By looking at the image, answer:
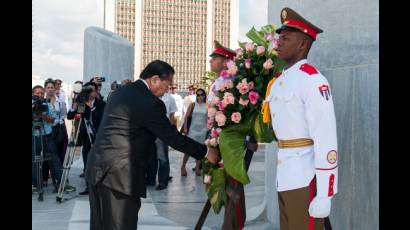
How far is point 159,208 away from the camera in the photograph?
7.02 m

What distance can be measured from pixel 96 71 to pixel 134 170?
12.5 metres

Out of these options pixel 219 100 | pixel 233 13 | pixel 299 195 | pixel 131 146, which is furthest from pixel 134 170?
pixel 233 13

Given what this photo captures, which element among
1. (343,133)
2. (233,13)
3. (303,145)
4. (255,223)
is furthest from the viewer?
(233,13)

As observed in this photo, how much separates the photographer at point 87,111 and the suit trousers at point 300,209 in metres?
4.97

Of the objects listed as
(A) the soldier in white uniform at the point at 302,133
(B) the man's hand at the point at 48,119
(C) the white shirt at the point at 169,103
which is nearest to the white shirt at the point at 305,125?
(A) the soldier in white uniform at the point at 302,133

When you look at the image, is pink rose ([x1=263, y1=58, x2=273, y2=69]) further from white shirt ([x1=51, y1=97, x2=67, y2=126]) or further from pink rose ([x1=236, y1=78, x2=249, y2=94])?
white shirt ([x1=51, y1=97, x2=67, y2=126])

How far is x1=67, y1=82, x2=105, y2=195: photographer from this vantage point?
25.1ft

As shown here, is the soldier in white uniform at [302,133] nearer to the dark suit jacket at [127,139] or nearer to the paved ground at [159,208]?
the dark suit jacket at [127,139]

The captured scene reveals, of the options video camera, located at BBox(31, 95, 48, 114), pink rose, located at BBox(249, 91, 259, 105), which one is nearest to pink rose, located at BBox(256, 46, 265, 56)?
pink rose, located at BBox(249, 91, 259, 105)

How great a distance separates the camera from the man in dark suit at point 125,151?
11.8ft

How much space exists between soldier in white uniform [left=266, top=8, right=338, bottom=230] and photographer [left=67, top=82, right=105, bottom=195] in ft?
16.0

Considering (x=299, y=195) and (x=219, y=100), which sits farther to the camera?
(x=219, y=100)

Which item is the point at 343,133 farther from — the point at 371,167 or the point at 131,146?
the point at 131,146

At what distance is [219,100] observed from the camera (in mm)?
3990
